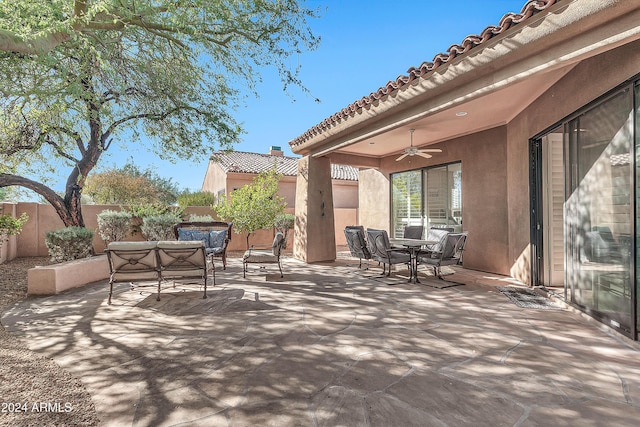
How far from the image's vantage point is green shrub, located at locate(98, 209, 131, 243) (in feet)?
34.5

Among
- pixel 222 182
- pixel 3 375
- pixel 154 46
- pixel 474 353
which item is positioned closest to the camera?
pixel 3 375

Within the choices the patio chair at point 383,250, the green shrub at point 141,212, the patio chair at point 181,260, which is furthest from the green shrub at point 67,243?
the patio chair at point 383,250

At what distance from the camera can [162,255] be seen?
17.2ft

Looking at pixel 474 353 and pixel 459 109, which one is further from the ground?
pixel 459 109

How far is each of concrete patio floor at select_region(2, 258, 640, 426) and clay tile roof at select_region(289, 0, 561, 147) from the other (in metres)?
3.65

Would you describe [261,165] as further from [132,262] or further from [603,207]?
[603,207]

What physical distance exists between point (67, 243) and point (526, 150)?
398 inches

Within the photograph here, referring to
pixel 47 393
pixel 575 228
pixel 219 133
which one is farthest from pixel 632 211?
pixel 219 133

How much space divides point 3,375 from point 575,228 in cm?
679

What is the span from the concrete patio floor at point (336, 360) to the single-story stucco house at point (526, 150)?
1.16 meters

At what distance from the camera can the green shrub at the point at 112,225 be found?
10508 mm

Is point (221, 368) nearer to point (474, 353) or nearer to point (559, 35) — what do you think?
point (474, 353)

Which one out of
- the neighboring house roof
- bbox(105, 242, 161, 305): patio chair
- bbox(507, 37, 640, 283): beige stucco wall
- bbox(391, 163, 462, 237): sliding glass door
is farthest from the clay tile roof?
the neighboring house roof

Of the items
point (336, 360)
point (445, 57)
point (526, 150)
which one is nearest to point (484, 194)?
point (526, 150)
